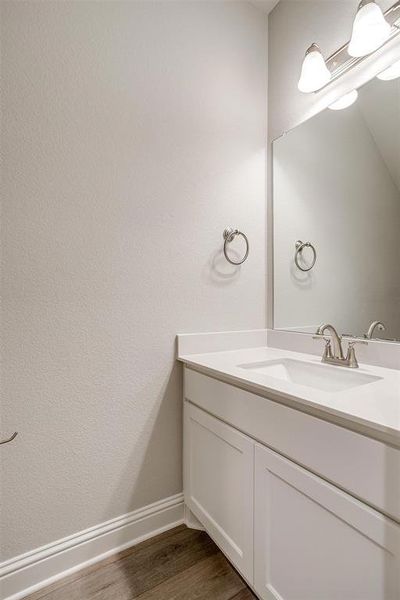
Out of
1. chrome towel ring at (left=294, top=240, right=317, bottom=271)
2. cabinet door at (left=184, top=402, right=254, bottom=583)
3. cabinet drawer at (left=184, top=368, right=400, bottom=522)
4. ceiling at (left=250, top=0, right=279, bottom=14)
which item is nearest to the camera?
cabinet drawer at (left=184, top=368, right=400, bottom=522)

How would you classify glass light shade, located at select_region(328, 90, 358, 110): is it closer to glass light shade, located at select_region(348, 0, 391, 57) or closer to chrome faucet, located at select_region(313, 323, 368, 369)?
glass light shade, located at select_region(348, 0, 391, 57)

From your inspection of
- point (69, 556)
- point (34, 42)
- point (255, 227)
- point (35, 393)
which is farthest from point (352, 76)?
point (69, 556)

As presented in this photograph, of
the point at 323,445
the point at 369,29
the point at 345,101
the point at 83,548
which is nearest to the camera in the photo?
the point at 323,445

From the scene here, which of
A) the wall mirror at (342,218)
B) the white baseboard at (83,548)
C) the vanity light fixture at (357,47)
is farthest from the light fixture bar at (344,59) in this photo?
the white baseboard at (83,548)

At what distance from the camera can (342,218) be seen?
1.33m

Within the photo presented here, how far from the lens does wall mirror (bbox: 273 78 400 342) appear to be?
1.14m

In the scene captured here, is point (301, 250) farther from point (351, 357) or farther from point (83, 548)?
point (83, 548)

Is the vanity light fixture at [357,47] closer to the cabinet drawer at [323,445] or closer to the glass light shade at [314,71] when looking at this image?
the glass light shade at [314,71]

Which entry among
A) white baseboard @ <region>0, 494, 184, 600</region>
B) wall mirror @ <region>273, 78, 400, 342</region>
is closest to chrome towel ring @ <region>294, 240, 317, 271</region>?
wall mirror @ <region>273, 78, 400, 342</region>

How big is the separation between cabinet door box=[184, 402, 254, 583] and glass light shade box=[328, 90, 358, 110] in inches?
54.4

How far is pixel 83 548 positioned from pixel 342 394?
1.15m

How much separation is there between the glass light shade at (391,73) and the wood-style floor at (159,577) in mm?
1888

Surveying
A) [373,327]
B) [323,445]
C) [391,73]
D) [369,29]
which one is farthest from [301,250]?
[323,445]

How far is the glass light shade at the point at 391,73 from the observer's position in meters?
1.08
